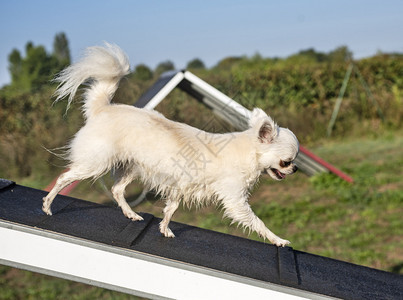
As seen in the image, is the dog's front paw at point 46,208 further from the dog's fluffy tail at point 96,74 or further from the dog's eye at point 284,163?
the dog's eye at point 284,163

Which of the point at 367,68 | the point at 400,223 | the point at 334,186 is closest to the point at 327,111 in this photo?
the point at 367,68

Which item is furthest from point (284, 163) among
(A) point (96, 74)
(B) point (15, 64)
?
(B) point (15, 64)

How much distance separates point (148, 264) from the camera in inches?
106

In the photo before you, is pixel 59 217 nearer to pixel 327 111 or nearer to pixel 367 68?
pixel 327 111

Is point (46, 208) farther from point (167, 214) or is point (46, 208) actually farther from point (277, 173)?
point (277, 173)

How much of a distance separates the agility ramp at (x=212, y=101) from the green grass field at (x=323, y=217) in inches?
15.7

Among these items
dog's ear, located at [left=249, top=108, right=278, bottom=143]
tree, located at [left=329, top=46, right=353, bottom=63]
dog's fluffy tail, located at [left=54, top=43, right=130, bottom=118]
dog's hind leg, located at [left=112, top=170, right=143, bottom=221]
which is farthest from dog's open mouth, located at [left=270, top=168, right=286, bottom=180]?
tree, located at [left=329, top=46, right=353, bottom=63]

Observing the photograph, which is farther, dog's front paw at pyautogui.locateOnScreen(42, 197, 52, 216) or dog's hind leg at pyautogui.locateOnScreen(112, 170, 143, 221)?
dog's hind leg at pyautogui.locateOnScreen(112, 170, 143, 221)

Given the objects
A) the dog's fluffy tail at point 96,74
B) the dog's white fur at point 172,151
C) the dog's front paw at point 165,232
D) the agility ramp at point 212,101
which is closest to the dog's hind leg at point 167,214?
the dog's front paw at point 165,232

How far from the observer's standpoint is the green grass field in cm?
541

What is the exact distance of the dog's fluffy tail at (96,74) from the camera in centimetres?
344

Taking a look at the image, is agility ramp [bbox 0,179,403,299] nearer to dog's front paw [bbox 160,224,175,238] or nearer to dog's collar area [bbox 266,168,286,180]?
dog's front paw [bbox 160,224,175,238]

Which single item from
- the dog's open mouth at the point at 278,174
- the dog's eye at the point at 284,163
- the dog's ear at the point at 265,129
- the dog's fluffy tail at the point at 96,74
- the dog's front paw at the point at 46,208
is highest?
the dog's fluffy tail at the point at 96,74

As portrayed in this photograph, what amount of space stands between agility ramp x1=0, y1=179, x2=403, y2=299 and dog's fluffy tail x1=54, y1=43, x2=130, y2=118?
0.85 metres
